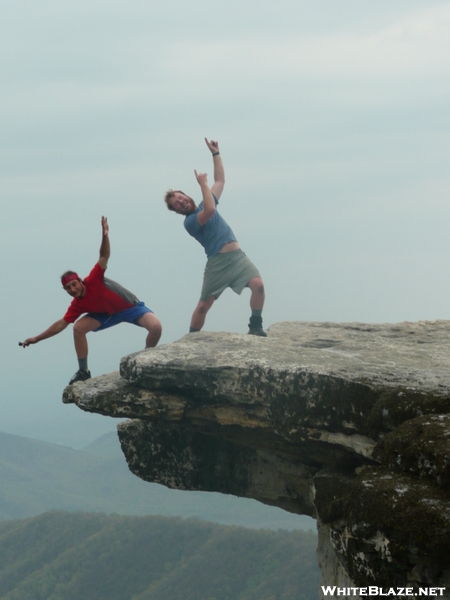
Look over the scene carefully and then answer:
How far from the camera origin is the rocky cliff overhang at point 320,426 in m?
9.21

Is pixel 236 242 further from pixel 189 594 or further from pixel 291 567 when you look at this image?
pixel 189 594

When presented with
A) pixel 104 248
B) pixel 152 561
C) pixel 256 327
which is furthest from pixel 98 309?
pixel 152 561

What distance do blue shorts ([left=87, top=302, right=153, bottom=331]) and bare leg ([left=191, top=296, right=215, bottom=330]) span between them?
1417mm

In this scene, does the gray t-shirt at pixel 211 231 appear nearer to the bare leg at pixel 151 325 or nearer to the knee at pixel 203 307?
the knee at pixel 203 307

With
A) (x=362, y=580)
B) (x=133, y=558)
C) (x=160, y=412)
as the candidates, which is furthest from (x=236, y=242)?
(x=133, y=558)

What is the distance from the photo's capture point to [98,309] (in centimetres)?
1587

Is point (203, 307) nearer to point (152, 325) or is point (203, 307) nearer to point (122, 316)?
point (152, 325)

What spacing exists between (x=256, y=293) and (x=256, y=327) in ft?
3.12

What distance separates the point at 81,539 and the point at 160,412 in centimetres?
17456

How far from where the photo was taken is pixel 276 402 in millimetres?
13664

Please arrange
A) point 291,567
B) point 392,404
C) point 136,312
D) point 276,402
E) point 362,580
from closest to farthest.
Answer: point 362,580 < point 392,404 < point 276,402 < point 136,312 < point 291,567

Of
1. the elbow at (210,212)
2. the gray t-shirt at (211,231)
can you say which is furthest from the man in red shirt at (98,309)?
the elbow at (210,212)

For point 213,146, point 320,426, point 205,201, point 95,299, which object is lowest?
point 320,426

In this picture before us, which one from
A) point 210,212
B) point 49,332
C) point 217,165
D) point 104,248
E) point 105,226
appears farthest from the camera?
point 217,165
